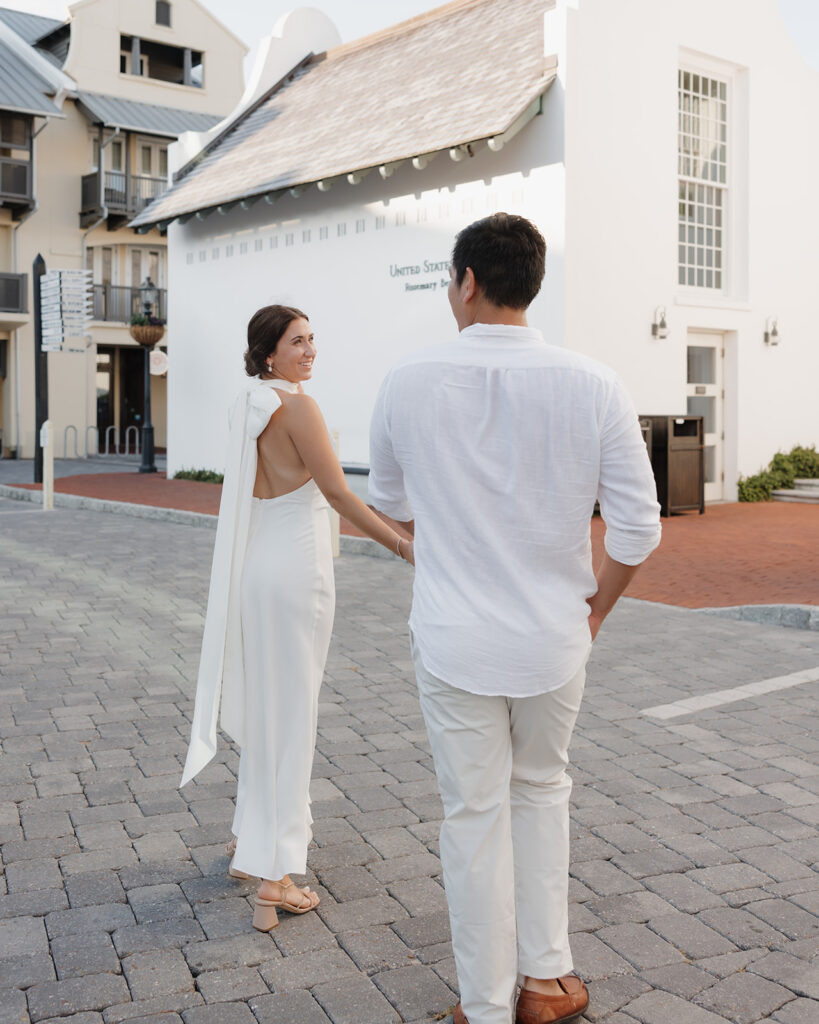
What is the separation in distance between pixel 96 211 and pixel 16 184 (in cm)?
221

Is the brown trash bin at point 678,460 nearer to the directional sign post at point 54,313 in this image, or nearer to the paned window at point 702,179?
the paned window at point 702,179

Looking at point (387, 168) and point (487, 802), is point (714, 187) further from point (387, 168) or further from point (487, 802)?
point (487, 802)

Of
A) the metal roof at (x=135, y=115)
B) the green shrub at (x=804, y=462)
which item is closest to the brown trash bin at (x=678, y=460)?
the green shrub at (x=804, y=462)

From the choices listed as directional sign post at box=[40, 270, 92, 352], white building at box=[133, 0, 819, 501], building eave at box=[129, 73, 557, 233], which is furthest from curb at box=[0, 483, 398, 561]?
building eave at box=[129, 73, 557, 233]

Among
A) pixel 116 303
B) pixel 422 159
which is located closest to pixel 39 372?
pixel 422 159

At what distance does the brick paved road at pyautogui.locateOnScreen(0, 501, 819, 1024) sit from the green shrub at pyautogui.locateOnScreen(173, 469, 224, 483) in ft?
45.5

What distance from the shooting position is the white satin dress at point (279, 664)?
3.45 metres

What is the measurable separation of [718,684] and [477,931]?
4.00 metres

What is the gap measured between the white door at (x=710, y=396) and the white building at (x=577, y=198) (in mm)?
37

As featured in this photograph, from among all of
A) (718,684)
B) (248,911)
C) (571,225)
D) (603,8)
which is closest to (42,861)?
(248,911)

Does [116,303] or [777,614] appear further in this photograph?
[116,303]

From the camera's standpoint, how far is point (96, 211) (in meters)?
31.1

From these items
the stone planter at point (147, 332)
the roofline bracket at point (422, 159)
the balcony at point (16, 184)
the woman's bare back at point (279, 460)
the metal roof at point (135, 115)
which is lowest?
the woman's bare back at point (279, 460)

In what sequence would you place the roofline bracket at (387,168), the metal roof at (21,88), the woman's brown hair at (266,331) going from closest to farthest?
the woman's brown hair at (266,331) < the roofline bracket at (387,168) < the metal roof at (21,88)
